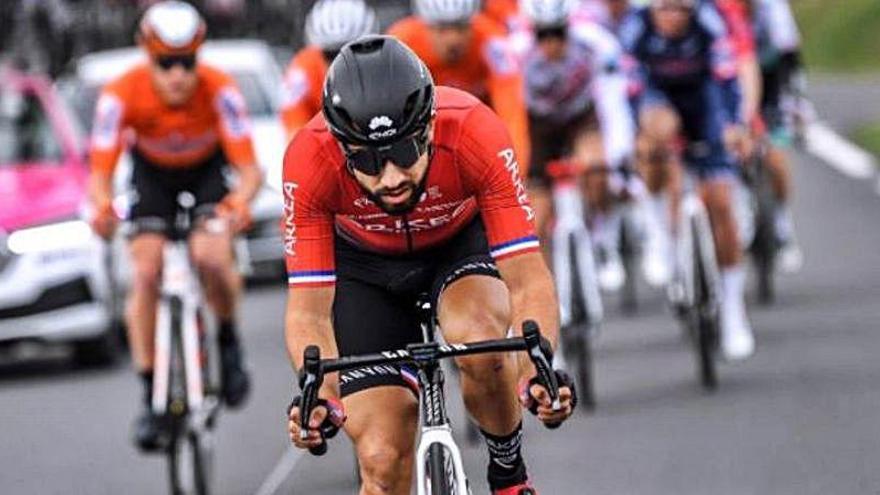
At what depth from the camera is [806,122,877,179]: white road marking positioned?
29922 mm

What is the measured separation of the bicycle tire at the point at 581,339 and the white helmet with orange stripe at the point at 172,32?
2785 mm

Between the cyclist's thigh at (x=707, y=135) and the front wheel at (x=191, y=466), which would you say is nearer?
the front wheel at (x=191, y=466)

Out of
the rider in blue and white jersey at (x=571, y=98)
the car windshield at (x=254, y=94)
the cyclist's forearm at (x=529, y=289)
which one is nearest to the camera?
the cyclist's forearm at (x=529, y=289)

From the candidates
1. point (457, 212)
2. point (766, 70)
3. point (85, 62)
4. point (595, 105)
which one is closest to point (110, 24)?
point (85, 62)

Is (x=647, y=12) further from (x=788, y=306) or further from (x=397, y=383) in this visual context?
(x=397, y=383)

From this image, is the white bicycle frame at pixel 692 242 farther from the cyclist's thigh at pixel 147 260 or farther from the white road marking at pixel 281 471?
the cyclist's thigh at pixel 147 260

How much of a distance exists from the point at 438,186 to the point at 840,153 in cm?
2421

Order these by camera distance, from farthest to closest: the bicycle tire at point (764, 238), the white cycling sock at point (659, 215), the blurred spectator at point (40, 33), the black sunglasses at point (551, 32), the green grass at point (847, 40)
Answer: the green grass at point (847, 40)
the blurred spectator at point (40, 33)
the bicycle tire at point (764, 238)
the white cycling sock at point (659, 215)
the black sunglasses at point (551, 32)

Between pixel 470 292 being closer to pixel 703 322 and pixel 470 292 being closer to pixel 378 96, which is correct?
pixel 378 96

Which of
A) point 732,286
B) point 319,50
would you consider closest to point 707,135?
point 732,286

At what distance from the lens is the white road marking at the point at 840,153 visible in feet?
98.2

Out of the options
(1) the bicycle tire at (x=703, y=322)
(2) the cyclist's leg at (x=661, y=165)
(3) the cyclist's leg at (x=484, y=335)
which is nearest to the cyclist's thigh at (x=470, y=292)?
(3) the cyclist's leg at (x=484, y=335)

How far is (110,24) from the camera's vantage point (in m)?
44.8

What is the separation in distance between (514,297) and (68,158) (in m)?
10.5
